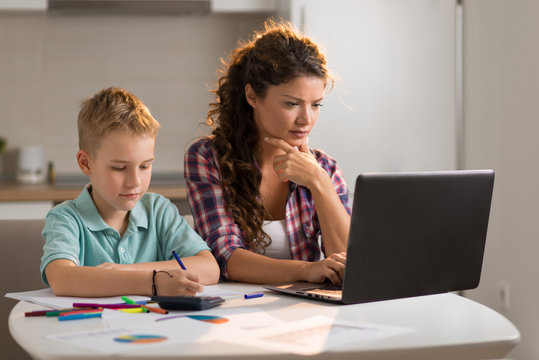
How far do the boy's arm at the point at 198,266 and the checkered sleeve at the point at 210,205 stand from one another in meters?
0.08

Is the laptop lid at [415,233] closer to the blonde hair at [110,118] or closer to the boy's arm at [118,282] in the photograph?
the boy's arm at [118,282]

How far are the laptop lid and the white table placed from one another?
4 centimetres

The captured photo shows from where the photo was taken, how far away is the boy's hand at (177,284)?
1203mm

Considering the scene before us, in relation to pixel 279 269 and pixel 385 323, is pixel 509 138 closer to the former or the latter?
pixel 279 269

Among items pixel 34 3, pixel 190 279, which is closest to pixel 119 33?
pixel 34 3

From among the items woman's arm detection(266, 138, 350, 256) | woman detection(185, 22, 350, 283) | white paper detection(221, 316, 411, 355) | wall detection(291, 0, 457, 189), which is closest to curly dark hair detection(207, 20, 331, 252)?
woman detection(185, 22, 350, 283)

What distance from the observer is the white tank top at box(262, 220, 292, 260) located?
165cm

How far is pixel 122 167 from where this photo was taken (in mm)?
1390

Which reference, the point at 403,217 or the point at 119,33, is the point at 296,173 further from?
the point at 119,33

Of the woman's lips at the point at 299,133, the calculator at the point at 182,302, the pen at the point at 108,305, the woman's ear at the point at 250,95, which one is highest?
the woman's ear at the point at 250,95

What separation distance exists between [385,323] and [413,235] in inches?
6.9

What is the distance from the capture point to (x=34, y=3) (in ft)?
11.1

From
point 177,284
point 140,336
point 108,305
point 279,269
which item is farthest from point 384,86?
point 140,336

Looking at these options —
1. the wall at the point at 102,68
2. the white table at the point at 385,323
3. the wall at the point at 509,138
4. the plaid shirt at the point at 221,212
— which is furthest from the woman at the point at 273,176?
the wall at the point at 102,68
